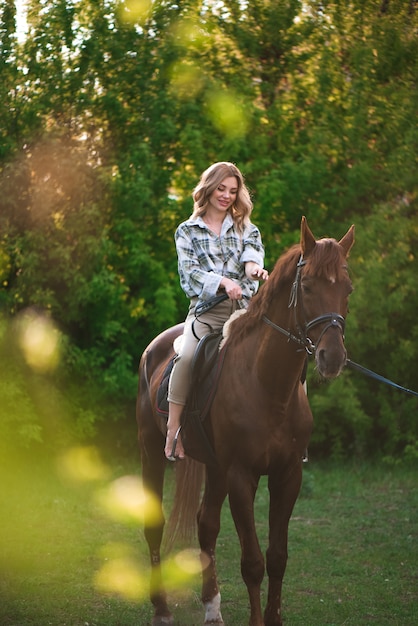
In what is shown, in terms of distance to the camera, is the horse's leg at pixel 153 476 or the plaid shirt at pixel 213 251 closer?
the plaid shirt at pixel 213 251

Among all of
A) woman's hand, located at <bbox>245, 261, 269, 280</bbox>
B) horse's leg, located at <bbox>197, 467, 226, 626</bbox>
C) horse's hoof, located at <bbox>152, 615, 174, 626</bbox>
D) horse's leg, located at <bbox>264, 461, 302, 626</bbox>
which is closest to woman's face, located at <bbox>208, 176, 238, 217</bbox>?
woman's hand, located at <bbox>245, 261, 269, 280</bbox>

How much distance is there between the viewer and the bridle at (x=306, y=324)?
4194 mm

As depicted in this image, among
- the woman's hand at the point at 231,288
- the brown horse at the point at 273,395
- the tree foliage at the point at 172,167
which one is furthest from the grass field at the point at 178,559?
the woman's hand at the point at 231,288

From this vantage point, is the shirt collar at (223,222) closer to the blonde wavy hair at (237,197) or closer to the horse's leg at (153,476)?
the blonde wavy hair at (237,197)

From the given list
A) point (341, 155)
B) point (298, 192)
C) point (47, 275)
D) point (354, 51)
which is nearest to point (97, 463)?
point (47, 275)

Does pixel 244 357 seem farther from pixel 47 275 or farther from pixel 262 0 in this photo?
pixel 262 0

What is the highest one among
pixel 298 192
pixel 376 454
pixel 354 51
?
pixel 354 51

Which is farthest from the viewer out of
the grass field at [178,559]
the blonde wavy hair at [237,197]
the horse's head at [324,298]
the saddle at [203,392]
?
the grass field at [178,559]

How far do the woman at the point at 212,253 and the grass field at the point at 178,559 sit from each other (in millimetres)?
1599

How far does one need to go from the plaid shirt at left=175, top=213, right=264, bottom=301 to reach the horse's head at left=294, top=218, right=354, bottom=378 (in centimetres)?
86

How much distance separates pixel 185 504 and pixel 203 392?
1.38m

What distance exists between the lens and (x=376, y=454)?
41.7 feet

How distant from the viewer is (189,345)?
5340mm

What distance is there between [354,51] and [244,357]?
9.03 metres
